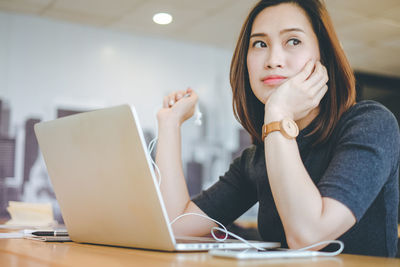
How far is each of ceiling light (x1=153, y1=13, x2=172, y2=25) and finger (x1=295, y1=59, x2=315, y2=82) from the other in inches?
126

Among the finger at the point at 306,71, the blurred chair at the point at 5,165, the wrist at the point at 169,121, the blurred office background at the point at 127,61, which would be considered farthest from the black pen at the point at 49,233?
the blurred chair at the point at 5,165

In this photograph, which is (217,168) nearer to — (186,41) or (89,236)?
(186,41)

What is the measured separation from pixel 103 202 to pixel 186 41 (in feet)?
14.3

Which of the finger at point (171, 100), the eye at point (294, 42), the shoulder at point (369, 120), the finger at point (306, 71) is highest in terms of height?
the eye at point (294, 42)

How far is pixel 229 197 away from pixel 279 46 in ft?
1.53

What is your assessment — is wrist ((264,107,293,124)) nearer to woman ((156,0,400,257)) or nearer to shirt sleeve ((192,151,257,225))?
woman ((156,0,400,257))

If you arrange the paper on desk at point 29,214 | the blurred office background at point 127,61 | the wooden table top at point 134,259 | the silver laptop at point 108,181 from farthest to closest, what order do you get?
the blurred office background at point 127,61 < the paper on desk at point 29,214 < the silver laptop at point 108,181 < the wooden table top at point 134,259

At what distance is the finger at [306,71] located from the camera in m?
1.12

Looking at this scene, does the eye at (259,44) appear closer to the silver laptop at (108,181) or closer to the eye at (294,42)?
the eye at (294,42)

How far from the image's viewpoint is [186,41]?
5117 mm

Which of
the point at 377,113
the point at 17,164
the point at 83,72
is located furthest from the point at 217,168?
the point at 377,113

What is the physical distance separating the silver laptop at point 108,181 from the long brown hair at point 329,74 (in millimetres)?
395

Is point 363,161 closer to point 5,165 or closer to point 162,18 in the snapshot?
point 162,18

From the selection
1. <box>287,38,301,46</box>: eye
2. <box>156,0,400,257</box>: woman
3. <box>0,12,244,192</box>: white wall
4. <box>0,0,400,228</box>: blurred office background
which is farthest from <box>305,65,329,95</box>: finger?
<box>0,12,244,192</box>: white wall
